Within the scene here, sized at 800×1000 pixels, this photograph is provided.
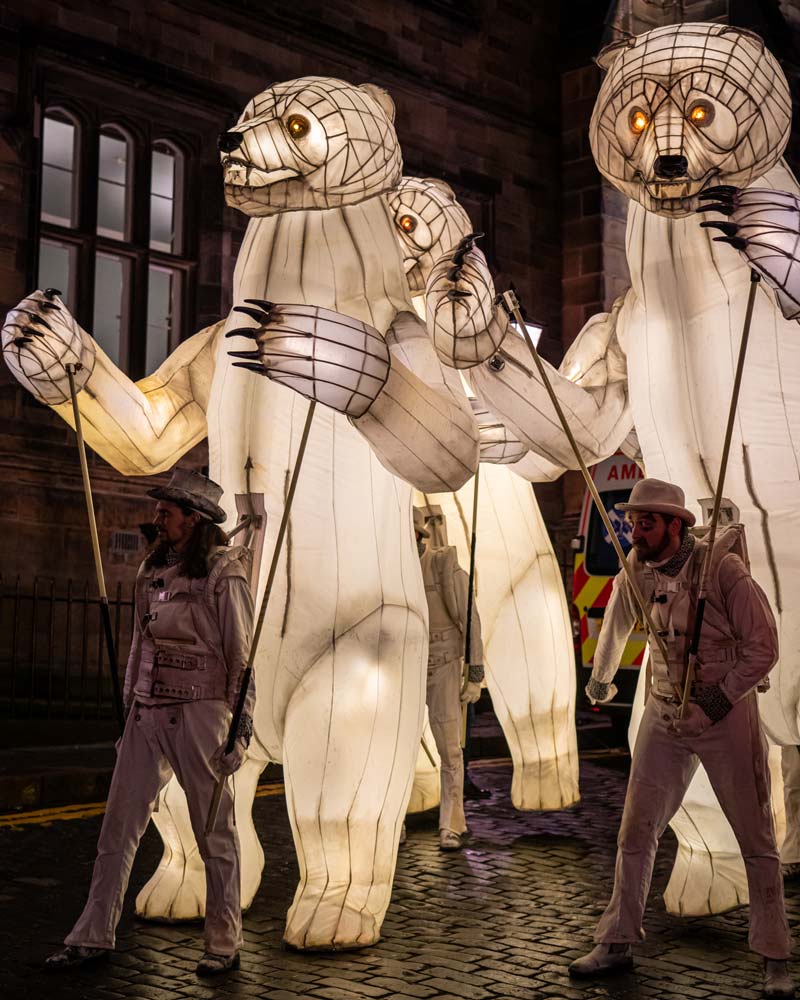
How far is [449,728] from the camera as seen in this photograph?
7379mm

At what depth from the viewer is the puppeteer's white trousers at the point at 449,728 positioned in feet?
23.7

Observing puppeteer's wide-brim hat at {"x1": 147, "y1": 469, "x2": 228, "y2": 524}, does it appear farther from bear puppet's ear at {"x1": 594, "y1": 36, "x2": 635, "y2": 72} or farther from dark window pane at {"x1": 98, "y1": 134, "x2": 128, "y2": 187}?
dark window pane at {"x1": 98, "y1": 134, "x2": 128, "y2": 187}

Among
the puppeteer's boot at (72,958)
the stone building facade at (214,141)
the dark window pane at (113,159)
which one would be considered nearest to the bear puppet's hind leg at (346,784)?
the puppeteer's boot at (72,958)

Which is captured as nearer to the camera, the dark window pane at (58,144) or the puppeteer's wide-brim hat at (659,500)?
the puppeteer's wide-brim hat at (659,500)

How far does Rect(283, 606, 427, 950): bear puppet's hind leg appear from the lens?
464cm

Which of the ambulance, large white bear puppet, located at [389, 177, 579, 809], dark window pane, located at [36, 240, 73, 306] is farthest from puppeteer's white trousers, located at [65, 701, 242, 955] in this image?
dark window pane, located at [36, 240, 73, 306]

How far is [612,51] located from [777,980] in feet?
10.2

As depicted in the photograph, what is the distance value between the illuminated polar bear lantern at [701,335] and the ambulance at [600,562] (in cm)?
663

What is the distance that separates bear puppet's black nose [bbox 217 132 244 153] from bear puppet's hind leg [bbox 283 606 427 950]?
5.26ft

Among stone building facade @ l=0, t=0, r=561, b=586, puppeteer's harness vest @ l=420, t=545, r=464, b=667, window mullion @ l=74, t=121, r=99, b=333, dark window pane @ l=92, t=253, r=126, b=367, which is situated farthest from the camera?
→ dark window pane @ l=92, t=253, r=126, b=367

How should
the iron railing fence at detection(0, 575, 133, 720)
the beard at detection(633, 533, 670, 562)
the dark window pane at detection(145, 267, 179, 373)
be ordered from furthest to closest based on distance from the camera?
the dark window pane at detection(145, 267, 179, 373) < the iron railing fence at detection(0, 575, 133, 720) < the beard at detection(633, 533, 670, 562)

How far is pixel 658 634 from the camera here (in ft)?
15.3

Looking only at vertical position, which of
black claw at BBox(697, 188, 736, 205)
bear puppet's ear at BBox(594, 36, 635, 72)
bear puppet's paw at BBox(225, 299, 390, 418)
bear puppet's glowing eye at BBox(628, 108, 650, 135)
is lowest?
bear puppet's paw at BBox(225, 299, 390, 418)

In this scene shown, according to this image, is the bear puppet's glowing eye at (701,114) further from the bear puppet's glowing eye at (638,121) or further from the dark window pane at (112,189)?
the dark window pane at (112,189)
